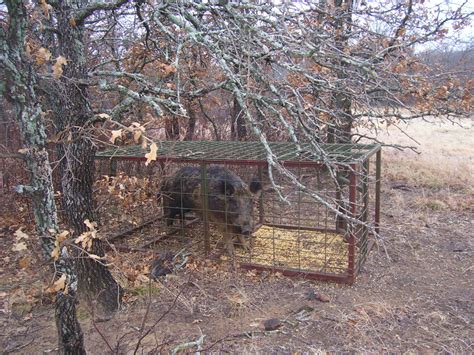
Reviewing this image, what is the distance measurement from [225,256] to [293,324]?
2029 millimetres

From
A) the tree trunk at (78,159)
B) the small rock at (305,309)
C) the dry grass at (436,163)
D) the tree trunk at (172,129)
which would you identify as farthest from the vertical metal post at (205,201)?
the tree trunk at (172,129)

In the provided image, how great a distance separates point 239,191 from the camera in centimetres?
612

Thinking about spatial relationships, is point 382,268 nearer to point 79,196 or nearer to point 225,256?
point 225,256

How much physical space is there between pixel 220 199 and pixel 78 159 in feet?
7.89

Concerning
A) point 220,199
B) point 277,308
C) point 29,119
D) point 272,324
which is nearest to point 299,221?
point 220,199

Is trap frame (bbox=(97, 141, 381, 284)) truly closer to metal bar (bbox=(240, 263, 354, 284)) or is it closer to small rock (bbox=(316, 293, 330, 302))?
metal bar (bbox=(240, 263, 354, 284))

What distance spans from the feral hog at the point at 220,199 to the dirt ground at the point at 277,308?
0.63 m

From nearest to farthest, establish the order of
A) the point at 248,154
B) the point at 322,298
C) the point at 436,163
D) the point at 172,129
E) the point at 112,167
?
1. the point at 322,298
2. the point at 248,154
3. the point at 112,167
4. the point at 172,129
5. the point at 436,163

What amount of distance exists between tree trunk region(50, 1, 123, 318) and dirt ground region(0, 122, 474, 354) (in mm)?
255

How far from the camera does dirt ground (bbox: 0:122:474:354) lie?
3893 mm

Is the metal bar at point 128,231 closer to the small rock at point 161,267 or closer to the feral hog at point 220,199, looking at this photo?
the feral hog at point 220,199

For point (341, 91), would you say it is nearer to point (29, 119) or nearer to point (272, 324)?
point (29, 119)

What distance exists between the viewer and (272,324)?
13.7ft

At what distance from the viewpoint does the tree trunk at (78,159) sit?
4.04 meters
